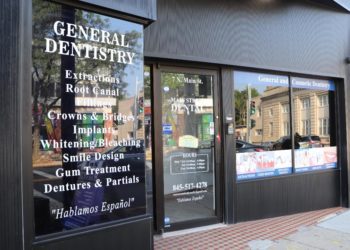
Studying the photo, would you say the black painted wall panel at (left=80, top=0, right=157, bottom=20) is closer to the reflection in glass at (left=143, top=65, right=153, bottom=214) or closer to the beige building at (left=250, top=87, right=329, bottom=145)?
the reflection in glass at (left=143, top=65, right=153, bottom=214)

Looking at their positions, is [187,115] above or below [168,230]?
above

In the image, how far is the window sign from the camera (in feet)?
11.3

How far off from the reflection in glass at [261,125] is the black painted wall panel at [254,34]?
353 millimetres

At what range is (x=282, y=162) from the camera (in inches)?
282

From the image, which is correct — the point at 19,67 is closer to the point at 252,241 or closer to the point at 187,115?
the point at 187,115

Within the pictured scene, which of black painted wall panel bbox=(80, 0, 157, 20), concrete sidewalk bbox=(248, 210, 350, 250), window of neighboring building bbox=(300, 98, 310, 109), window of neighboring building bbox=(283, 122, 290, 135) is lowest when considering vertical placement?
concrete sidewalk bbox=(248, 210, 350, 250)

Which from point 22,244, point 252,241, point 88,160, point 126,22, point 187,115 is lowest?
point 252,241

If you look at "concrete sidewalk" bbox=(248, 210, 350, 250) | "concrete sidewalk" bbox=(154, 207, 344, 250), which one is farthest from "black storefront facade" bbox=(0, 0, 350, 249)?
"concrete sidewalk" bbox=(248, 210, 350, 250)

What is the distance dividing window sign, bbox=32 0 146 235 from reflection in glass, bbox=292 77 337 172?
4332 mm

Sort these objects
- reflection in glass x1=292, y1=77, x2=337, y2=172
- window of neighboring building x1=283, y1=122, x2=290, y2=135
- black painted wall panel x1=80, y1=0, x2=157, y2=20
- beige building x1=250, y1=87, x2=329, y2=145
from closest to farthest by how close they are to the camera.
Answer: black painted wall panel x1=80, y1=0, x2=157, y2=20, beige building x1=250, y1=87, x2=329, y2=145, window of neighboring building x1=283, y1=122, x2=290, y2=135, reflection in glass x1=292, y1=77, x2=337, y2=172

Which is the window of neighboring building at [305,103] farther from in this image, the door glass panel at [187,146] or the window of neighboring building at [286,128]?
the door glass panel at [187,146]

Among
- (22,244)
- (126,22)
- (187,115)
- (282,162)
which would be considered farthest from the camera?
(282,162)

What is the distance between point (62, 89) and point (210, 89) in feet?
10.4

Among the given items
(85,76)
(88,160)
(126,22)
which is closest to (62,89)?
(85,76)
